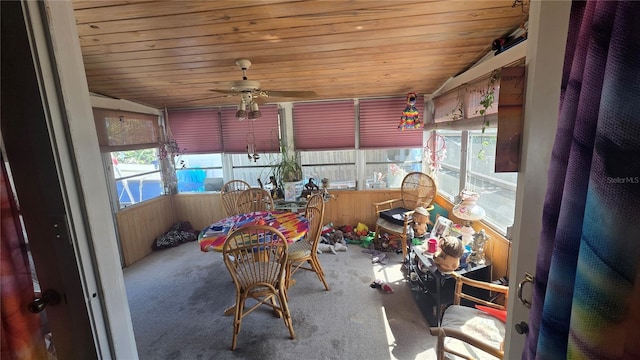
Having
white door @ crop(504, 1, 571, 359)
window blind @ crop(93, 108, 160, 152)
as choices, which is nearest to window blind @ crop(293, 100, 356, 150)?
window blind @ crop(93, 108, 160, 152)

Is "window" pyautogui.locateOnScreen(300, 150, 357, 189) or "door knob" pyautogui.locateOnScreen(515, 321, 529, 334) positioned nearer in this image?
"door knob" pyautogui.locateOnScreen(515, 321, 529, 334)

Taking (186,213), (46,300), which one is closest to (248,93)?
(46,300)

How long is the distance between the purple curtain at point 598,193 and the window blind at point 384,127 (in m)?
3.40

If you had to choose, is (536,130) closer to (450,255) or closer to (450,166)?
(450,255)

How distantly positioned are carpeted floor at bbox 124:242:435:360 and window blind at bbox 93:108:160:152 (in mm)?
1613

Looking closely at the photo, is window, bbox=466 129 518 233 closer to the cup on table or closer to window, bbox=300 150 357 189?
the cup on table

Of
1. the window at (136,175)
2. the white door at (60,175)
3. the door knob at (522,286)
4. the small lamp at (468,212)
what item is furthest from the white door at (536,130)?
the window at (136,175)

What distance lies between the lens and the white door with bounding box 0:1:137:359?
564mm

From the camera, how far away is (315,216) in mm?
2557

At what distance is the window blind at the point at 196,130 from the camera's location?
411 centimetres

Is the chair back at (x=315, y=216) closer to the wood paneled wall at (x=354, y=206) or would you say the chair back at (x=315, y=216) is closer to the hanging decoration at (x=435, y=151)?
the wood paneled wall at (x=354, y=206)

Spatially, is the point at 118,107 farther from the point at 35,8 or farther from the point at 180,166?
the point at 35,8

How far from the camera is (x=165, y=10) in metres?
1.67

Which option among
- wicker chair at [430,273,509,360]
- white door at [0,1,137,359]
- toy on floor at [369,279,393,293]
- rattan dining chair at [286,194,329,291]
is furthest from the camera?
toy on floor at [369,279,393,293]
